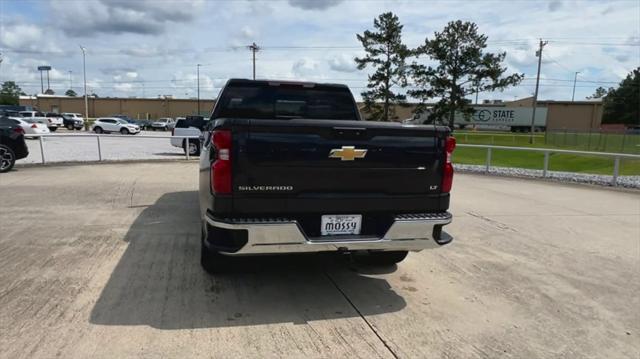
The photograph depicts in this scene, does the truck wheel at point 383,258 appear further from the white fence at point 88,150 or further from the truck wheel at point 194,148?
the truck wheel at point 194,148

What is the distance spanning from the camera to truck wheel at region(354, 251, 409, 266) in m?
5.19

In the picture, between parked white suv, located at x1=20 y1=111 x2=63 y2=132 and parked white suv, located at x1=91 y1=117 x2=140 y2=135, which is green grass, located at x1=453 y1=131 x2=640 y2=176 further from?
parked white suv, located at x1=20 y1=111 x2=63 y2=132

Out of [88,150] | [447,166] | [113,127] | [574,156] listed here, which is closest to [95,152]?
[88,150]

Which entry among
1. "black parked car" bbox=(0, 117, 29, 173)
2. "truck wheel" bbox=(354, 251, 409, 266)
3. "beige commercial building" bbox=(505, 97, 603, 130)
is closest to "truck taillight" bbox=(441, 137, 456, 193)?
"truck wheel" bbox=(354, 251, 409, 266)

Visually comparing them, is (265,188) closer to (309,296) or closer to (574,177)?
(309,296)

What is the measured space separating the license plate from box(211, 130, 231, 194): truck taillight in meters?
0.84

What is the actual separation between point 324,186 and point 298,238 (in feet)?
1.56

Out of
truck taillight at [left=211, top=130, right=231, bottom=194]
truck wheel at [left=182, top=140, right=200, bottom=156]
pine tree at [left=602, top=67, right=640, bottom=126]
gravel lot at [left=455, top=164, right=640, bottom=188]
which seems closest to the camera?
truck taillight at [left=211, top=130, right=231, bottom=194]

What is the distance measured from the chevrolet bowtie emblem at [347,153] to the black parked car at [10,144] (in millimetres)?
11774

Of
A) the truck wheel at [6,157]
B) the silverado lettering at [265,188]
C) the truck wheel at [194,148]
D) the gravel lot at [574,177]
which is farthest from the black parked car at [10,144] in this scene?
the gravel lot at [574,177]

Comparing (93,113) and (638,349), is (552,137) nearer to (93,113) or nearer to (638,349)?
(638,349)

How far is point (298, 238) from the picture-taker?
3.75m

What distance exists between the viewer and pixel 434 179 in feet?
13.5

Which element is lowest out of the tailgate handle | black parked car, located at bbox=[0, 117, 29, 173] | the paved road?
the paved road
